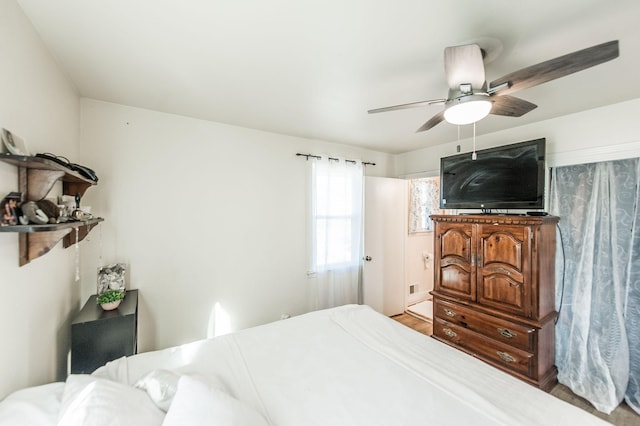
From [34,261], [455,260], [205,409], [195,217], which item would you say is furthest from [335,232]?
[34,261]

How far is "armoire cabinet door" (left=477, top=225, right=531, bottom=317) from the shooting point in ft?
7.23

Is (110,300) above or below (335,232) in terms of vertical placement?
below

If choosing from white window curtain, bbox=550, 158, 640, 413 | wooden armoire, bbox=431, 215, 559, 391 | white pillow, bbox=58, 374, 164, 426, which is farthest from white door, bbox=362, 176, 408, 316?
white pillow, bbox=58, 374, 164, 426

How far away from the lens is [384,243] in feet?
11.9

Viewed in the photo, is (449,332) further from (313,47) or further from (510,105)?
(313,47)

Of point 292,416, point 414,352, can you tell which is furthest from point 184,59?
point 414,352

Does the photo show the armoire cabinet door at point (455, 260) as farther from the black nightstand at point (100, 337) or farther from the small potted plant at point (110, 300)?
the small potted plant at point (110, 300)

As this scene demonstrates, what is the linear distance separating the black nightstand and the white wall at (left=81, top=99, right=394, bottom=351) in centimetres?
52

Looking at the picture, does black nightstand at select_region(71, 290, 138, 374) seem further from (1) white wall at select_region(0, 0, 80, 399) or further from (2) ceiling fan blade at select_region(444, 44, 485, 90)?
(2) ceiling fan blade at select_region(444, 44, 485, 90)

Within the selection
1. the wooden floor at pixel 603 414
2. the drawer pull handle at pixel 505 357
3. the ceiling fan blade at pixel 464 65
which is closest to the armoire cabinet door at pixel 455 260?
the drawer pull handle at pixel 505 357

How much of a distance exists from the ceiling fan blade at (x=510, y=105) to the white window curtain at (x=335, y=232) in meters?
1.93

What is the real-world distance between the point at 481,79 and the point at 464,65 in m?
0.13

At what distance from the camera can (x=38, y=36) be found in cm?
132

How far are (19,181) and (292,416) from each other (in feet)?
5.33
